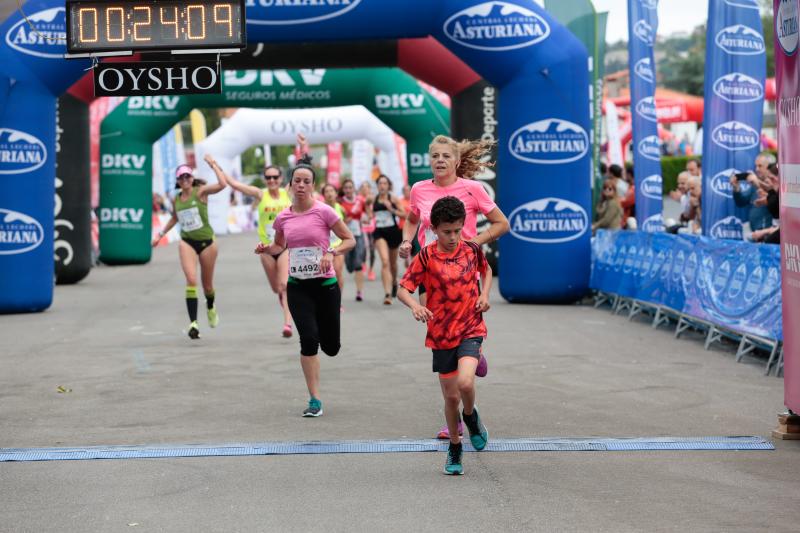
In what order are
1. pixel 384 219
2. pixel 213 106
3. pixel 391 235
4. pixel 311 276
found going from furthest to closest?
pixel 213 106, pixel 384 219, pixel 391 235, pixel 311 276

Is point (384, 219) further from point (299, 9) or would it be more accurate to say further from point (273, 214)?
point (273, 214)

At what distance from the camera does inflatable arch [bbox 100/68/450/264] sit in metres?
24.4

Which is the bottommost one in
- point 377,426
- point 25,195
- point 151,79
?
point 377,426

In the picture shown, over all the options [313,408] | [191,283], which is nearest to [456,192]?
[313,408]

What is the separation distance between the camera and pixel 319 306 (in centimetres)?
874

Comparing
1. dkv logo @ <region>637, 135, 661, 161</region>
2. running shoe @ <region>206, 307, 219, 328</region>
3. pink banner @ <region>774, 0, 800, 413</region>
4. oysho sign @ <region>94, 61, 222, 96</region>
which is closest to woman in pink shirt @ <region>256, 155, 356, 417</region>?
oysho sign @ <region>94, 61, 222, 96</region>

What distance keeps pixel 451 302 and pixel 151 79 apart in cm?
398

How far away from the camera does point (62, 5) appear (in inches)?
617

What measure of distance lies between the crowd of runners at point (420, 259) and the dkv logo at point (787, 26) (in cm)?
188

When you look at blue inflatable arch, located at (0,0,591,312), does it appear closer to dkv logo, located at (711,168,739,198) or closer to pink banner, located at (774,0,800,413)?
dkv logo, located at (711,168,739,198)

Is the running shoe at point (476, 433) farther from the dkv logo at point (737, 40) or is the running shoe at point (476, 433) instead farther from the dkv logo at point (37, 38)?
the dkv logo at point (37, 38)

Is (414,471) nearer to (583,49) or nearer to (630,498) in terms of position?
(630,498)

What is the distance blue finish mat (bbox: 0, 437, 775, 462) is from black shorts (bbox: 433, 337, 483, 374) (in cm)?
73

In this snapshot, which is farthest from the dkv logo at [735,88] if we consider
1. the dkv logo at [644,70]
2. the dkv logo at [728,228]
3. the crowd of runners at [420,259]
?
the crowd of runners at [420,259]
